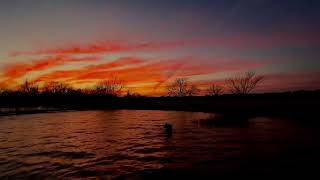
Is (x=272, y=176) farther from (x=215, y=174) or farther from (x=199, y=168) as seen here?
(x=199, y=168)

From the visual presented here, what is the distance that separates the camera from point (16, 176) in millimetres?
18516

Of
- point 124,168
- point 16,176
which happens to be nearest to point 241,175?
point 124,168

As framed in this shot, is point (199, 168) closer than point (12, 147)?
Yes

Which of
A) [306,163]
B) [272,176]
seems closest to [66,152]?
[272,176]

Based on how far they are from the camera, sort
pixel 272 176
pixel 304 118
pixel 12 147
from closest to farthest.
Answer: pixel 272 176 < pixel 12 147 < pixel 304 118

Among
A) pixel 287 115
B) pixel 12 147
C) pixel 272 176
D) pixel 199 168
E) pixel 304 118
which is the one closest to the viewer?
pixel 272 176

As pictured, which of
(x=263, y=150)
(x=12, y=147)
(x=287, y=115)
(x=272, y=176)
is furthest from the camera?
(x=287, y=115)

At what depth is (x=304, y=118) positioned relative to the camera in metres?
53.2

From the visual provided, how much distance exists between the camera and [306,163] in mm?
20578

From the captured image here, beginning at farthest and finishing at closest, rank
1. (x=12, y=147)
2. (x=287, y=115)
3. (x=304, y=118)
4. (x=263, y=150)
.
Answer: (x=287, y=115), (x=304, y=118), (x=12, y=147), (x=263, y=150)

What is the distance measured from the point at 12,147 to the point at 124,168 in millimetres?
16834

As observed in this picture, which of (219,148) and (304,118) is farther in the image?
(304,118)

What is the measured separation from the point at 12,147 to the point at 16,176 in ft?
44.7

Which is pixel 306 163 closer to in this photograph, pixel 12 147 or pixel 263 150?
pixel 263 150
